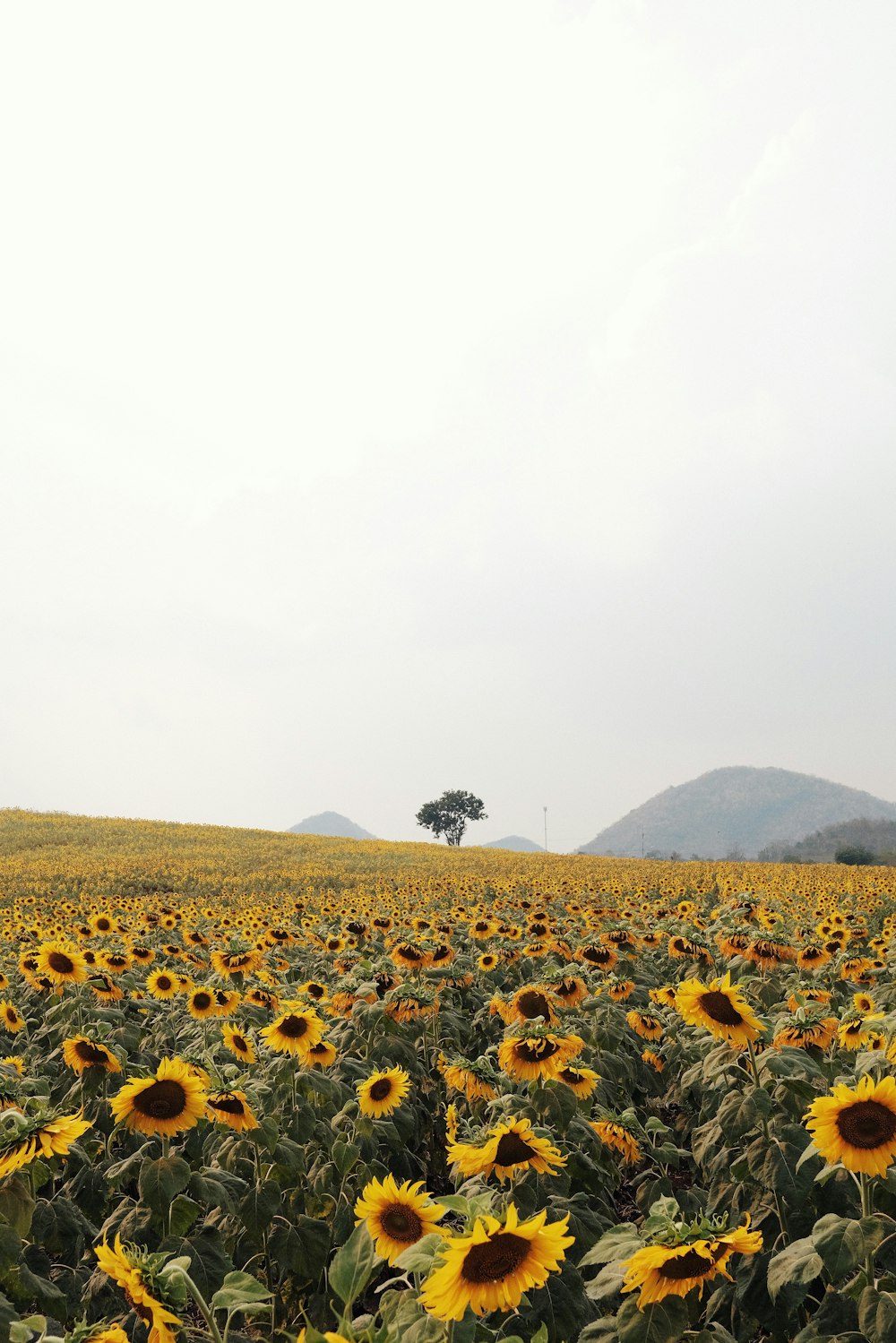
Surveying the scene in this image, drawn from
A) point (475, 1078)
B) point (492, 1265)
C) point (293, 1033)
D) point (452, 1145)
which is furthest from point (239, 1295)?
point (293, 1033)

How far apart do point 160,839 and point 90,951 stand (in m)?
37.8

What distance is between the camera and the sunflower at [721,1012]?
3629 millimetres

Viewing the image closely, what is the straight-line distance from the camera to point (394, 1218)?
2520 mm

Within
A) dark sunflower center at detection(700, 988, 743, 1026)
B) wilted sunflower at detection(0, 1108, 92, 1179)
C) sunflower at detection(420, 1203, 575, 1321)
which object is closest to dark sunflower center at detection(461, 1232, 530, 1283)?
sunflower at detection(420, 1203, 575, 1321)

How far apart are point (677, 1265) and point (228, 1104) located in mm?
2343

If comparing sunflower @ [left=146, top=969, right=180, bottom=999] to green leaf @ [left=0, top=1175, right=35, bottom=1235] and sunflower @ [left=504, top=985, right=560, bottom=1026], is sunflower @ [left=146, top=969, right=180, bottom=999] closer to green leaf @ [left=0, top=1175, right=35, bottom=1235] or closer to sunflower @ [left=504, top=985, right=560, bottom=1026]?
sunflower @ [left=504, top=985, right=560, bottom=1026]

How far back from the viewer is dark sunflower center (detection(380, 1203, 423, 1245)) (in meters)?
2.49

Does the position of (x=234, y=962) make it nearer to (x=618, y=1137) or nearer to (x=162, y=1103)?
(x=162, y=1103)

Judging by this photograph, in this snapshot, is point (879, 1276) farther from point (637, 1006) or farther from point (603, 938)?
point (603, 938)

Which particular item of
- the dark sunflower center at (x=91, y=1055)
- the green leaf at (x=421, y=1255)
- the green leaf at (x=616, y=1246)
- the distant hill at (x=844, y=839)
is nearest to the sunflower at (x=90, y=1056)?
the dark sunflower center at (x=91, y=1055)

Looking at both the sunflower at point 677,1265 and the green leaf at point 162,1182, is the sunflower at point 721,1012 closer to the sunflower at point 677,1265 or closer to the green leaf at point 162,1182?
the sunflower at point 677,1265

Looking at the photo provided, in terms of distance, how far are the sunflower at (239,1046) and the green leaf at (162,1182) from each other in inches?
54.1

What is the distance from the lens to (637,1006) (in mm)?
6535

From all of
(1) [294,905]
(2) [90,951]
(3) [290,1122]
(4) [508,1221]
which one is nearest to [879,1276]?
(4) [508,1221]
